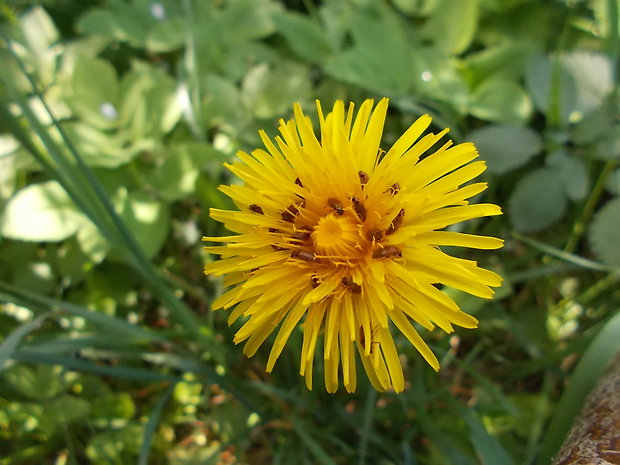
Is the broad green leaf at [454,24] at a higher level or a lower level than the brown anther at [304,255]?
higher

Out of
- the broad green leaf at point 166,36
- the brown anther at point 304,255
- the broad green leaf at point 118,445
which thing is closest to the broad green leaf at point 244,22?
the broad green leaf at point 166,36

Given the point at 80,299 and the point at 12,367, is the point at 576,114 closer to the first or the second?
the point at 80,299

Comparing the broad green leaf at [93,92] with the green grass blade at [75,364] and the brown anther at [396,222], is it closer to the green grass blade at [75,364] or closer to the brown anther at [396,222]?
the green grass blade at [75,364]

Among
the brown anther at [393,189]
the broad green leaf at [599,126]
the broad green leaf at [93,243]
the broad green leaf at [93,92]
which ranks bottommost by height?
the broad green leaf at [93,243]

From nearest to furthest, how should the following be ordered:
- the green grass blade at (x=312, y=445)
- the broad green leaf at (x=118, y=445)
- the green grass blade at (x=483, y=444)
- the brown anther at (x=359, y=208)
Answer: the brown anther at (x=359, y=208) < the green grass blade at (x=483, y=444) < the green grass blade at (x=312, y=445) < the broad green leaf at (x=118, y=445)

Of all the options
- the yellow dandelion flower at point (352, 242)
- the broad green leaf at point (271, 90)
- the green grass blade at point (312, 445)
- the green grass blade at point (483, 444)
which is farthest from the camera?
the broad green leaf at point (271, 90)

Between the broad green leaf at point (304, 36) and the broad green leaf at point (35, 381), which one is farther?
the broad green leaf at point (304, 36)

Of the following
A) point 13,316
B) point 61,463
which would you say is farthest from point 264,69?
point 61,463

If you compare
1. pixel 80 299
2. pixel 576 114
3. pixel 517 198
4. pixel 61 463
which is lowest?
pixel 61 463
